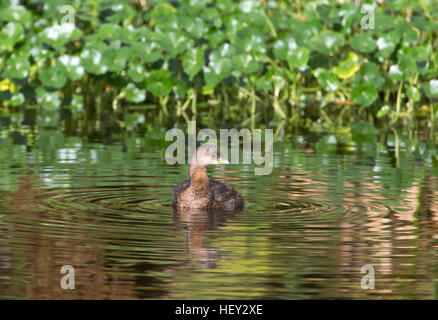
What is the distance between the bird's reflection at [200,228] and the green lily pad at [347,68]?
766 cm

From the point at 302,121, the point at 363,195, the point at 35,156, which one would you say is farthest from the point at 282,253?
the point at 302,121

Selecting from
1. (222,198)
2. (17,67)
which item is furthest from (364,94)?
(222,198)

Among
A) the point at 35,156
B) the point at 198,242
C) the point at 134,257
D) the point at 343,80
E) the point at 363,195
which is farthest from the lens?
the point at 343,80

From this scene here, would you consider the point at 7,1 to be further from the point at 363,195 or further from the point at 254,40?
the point at 363,195

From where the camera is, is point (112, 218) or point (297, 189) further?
point (297, 189)

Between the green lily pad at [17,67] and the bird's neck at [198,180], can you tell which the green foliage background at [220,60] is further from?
the bird's neck at [198,180]

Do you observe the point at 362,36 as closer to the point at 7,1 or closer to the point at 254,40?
the point at 254,40

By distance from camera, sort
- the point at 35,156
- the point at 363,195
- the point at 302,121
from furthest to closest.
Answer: the point at 302,121
the point at 35,156
the point at 363,195

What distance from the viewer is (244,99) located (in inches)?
723

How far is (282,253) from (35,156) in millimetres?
5211

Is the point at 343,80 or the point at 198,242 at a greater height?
the point at 343,80

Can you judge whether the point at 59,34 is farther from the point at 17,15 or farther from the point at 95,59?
the point at 17,15
